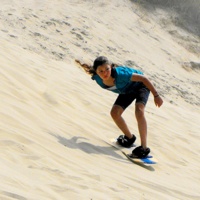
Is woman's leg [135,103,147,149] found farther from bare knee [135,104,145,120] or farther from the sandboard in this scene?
the sandboard

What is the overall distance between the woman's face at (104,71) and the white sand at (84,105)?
86cm

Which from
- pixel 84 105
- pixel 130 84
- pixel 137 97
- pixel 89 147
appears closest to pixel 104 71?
pixel 130 84

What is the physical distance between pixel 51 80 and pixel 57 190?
4.63 m

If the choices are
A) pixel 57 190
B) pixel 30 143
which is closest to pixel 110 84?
pixel 30 143

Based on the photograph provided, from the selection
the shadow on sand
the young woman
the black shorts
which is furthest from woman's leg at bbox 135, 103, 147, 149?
the shadow on sand

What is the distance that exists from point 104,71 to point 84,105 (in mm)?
2148

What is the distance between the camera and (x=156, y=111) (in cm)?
947

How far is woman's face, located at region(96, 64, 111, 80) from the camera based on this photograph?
239 inches

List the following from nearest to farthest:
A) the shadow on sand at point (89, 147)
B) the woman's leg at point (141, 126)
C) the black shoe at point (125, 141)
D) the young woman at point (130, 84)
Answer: the shadow on sand at point (89, 147)
the young woman at point (130, 84)
the woman's leg at point (141, 126)
the black shoe at point (125, 141)

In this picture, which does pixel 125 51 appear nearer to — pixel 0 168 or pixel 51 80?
pixel 51 80

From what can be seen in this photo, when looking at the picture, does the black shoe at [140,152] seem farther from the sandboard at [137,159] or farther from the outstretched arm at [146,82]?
the outstretched arm at [146,82]

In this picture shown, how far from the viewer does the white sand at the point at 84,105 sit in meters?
4.74

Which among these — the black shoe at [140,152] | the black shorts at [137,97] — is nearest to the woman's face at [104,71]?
the black shorts at [137,97]

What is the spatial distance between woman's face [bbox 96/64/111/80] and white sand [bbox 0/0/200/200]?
0.86 m
